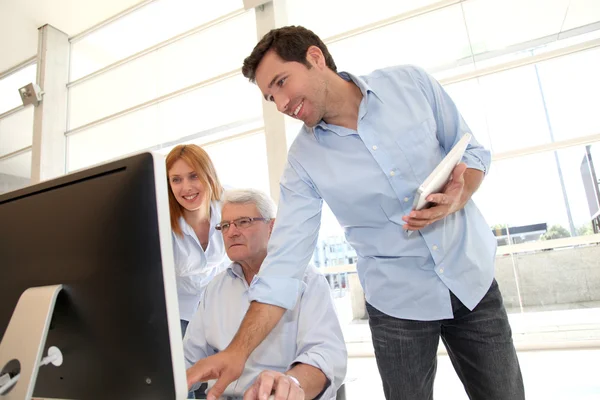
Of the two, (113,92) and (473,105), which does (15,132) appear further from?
(473,105)

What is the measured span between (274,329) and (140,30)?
4588 millimetres

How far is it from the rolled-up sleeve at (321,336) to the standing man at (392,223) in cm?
A: 12

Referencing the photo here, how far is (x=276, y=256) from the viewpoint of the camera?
3.46 ft

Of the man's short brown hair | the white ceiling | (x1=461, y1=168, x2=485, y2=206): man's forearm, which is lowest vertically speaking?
(x1=461, y1=168, x2=485, y2=206): man's forearm

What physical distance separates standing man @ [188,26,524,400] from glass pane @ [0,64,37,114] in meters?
5.75

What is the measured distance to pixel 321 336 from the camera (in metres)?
1.08

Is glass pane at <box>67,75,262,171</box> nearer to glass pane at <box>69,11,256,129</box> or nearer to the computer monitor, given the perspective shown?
glass pane at <box>69,11,256,129</box>

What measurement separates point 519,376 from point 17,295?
1192 millimetres

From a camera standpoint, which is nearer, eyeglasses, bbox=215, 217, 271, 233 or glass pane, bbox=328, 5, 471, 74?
eyeglasses, bbox=215, 217, 271, 233

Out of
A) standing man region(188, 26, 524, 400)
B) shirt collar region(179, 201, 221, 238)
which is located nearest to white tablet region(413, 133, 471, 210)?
standing man region(188, 26, 524, 400)

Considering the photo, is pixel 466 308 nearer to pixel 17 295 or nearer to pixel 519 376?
pixel 519 376

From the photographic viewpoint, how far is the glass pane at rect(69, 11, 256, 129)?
419cm

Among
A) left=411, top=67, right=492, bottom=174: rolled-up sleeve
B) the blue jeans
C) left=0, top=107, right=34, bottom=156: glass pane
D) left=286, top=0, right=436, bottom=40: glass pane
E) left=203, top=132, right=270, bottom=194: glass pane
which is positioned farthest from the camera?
left=0, top=107, right=34, bottom=156: glass pane

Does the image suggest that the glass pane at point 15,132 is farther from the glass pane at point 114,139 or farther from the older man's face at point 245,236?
the older man's face at point 245,236
